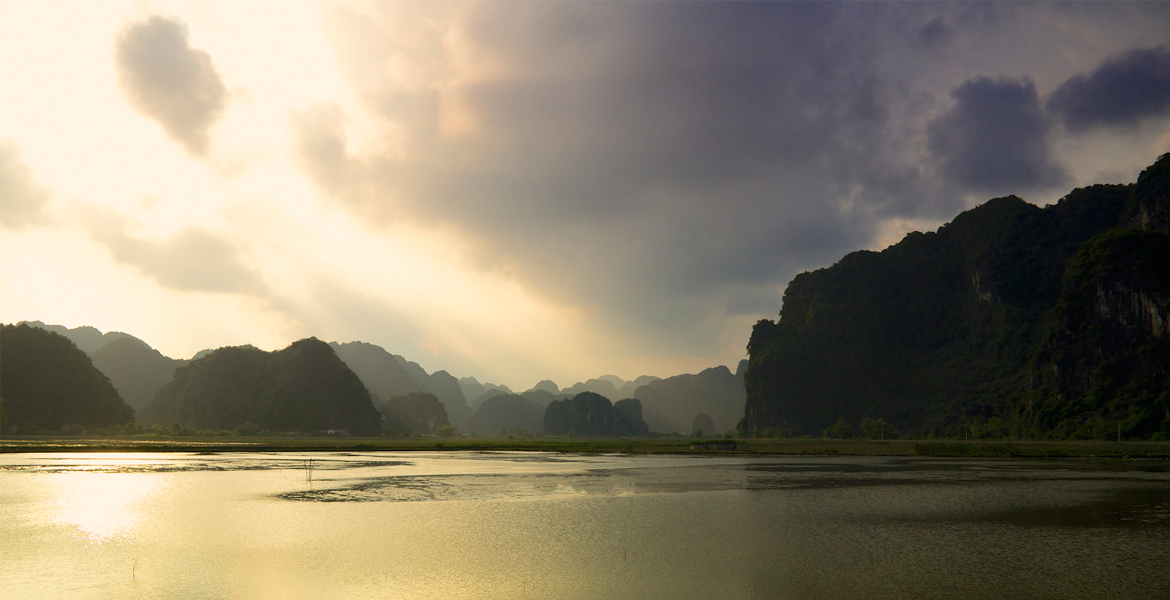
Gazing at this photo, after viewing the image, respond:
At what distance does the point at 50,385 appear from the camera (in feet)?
465

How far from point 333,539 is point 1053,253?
197 metres

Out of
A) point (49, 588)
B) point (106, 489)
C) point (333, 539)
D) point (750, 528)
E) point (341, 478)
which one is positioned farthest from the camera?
point (341, 478)

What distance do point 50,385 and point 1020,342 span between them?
735ft

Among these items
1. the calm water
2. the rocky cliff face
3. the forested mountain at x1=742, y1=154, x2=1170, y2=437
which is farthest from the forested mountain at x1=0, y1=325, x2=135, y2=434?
the rocky cliff face

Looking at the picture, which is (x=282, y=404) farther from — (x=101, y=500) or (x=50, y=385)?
(x=101, y=500)

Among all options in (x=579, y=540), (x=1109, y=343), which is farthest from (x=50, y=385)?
(x=1109, y=343)

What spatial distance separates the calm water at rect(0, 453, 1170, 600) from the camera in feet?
44.0

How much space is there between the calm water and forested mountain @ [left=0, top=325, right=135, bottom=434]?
133m

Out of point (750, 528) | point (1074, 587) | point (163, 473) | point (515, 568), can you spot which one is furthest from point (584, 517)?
point (163, 473)

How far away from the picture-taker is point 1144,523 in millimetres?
22109

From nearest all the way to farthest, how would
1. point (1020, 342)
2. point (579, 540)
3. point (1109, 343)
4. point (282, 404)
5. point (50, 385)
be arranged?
point (579, 540) < point (1109, 343) < point (50, 385) < point (1020, 342) < point (282, 404)

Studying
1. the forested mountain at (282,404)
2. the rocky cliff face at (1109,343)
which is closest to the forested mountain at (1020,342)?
the rocky cliff face at (1109,343)

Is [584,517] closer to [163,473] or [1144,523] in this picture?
[1144,523]

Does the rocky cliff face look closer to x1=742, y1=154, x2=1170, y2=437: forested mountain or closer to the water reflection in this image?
x1=742, y1=154, x2=1170, y2=437: forested mountain
